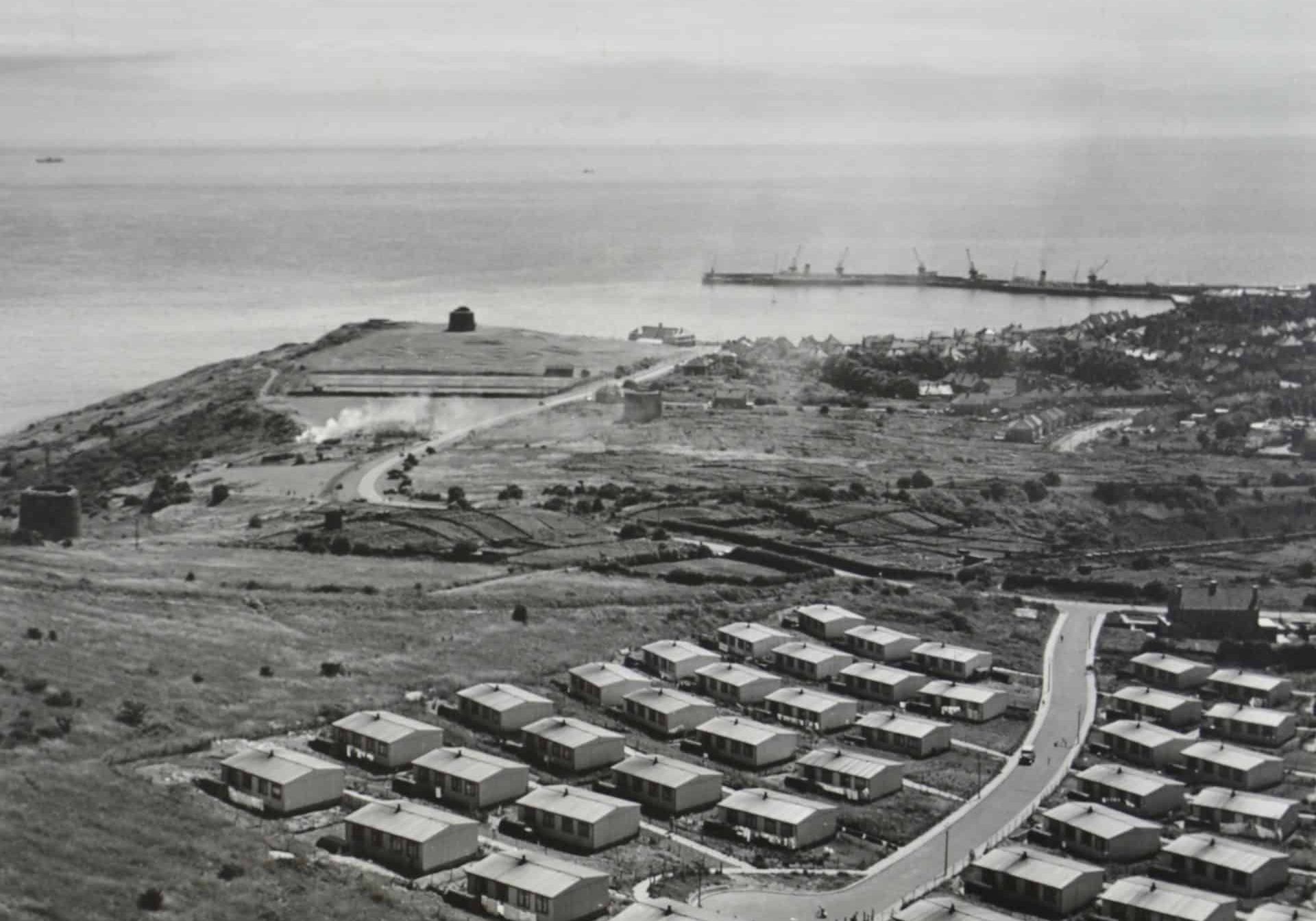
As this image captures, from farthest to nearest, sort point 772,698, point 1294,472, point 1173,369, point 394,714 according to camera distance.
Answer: point 1173,369 < point 1294,472 < point 772,698 < point 394,714

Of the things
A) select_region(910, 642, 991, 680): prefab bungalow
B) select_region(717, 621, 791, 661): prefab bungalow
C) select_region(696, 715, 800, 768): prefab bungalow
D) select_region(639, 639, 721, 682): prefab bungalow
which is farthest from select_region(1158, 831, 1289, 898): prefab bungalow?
select_region(717, 621, 791, 661): prefab bungalow

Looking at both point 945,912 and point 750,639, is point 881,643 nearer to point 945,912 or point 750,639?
point 750,639

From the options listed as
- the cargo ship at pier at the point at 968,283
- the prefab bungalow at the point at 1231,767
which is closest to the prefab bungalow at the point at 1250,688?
the prefab bungalow at the point at 1231,767

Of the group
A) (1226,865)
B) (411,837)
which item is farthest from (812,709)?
(411,837)

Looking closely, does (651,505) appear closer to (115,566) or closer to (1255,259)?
(115,566)

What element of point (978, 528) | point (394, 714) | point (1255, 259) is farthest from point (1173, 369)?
point (1255, 259)

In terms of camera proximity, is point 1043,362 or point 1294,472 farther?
point 1043,362
